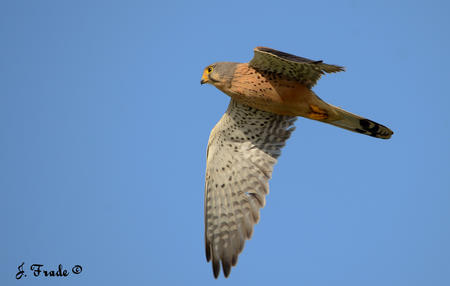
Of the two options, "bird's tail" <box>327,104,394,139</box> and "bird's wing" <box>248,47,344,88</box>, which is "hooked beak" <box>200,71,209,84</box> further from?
"bird's tail" <box>327,104,394,139</box>

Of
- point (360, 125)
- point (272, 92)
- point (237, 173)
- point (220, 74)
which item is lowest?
point (237, 173)

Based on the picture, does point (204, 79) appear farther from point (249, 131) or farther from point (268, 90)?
point (249, 131)

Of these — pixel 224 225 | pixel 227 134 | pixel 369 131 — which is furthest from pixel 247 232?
pixel 369 131

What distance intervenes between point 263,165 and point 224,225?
113cm

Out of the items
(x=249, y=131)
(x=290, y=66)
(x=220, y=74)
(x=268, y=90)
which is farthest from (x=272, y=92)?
(x=249, y=131)

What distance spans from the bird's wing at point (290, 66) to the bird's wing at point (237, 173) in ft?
2.82

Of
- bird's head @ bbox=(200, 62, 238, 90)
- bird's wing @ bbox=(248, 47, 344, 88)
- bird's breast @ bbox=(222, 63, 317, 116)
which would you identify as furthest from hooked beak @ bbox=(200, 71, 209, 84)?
bird's wing @ bbox=(248, 47, 344, 88)

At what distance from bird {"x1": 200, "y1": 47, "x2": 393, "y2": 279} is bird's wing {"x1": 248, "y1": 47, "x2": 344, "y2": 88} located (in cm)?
1

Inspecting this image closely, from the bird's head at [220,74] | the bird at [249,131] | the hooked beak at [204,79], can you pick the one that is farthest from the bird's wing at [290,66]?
the hooked beak at [204,79]

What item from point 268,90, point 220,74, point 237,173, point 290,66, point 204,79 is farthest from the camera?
point 237,173

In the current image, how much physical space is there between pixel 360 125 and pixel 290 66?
57.5 inches

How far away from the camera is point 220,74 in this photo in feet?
24.4

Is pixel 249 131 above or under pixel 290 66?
under

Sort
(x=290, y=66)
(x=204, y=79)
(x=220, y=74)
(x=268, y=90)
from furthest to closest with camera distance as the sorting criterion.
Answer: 1. (x=204, y=79)
2. (x=220, y=74)
3. (x=268, y=90)
4. (x=290, y=66)
